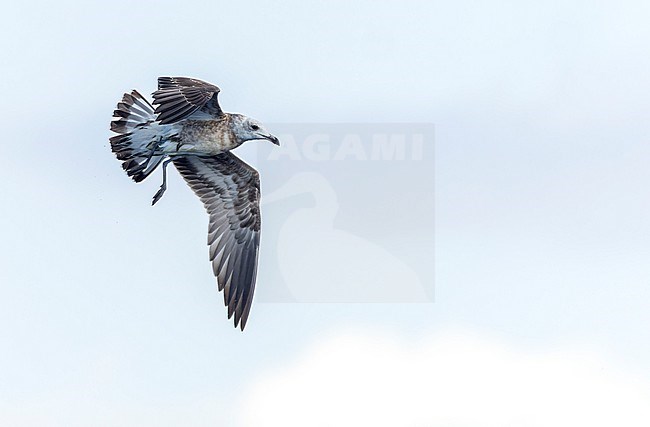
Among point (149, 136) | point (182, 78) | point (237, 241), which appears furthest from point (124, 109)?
point (237, 241)

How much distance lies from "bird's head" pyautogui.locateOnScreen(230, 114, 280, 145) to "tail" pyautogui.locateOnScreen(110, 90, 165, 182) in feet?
3.74

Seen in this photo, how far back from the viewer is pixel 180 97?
16.2 metres

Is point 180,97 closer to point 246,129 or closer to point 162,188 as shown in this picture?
point 246,129

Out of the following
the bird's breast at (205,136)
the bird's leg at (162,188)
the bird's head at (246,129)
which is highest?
the bird's head at (246,129)

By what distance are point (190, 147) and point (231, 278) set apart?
2.63 metres

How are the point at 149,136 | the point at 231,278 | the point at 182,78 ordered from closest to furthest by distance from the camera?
the point at 182,78, the point at 149,136, the point at 231,278

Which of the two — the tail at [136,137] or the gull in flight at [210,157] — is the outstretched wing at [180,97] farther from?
the tail at [136,137]

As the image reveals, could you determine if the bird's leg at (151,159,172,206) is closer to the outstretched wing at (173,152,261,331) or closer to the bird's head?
the outstretched wing at (173,152,261,331)

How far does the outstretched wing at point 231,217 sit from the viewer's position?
19172 millimetres

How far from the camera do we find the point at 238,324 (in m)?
19.0

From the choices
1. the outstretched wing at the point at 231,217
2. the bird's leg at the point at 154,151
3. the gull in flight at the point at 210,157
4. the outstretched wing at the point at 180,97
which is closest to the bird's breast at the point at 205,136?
the gull in flight at the point at 210,157

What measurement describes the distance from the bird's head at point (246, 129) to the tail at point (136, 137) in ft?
3.74

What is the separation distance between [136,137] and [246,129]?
5.61 ft

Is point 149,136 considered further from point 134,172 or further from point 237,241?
point 237,241
